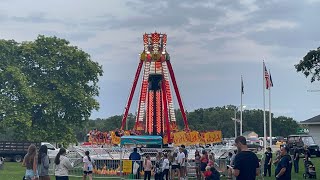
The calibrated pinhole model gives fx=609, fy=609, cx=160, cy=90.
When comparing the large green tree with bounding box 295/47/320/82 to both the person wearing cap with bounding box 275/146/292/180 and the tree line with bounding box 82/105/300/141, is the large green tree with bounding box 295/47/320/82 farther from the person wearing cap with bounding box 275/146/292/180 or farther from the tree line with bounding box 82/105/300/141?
→ the tree line with bounding box 82/105/300/141

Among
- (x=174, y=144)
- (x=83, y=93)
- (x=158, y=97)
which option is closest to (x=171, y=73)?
(x=158, y=97)

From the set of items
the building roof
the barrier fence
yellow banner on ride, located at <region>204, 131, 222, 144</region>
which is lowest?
the barrier fence

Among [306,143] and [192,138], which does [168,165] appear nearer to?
[192,138]

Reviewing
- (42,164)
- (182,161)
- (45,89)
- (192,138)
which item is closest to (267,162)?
(182,161)

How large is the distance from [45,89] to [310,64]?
30.7m

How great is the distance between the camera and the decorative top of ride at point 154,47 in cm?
4425

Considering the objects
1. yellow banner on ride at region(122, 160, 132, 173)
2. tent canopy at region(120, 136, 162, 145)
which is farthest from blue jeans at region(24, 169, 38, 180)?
tent canopy at region(120, 136, 162, 145)

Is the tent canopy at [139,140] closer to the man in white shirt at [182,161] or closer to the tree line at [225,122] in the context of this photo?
→ the man in white shirt at [182,161]

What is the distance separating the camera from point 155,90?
44.8m

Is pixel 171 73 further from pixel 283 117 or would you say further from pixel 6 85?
pixel 283 117

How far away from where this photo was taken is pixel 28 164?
1583 cm

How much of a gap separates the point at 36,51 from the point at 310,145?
25423 mm

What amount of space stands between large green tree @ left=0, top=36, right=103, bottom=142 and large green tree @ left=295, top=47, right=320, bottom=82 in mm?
28574

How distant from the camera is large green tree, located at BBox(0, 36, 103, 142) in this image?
172 ft
